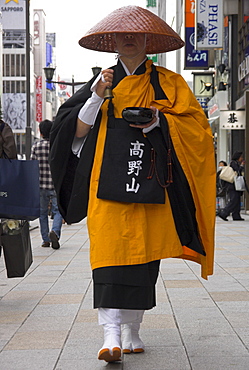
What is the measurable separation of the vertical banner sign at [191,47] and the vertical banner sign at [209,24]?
16.0ft

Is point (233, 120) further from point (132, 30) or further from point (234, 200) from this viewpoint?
point (132, 30)

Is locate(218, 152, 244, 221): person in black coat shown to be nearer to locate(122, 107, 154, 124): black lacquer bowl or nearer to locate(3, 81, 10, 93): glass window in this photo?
locate(122, 107, 154, 124): black lacquer bowl

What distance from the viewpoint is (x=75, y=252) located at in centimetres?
1053

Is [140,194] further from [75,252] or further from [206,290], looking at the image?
[75,252]

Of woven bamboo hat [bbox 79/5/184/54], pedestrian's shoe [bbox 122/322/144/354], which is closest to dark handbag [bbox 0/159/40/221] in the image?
woven bamboo hat [bbox 79/5/184/54]

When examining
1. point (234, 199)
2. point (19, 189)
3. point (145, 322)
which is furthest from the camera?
point (234, 199)

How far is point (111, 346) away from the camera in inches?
155

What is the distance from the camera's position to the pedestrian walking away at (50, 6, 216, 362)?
13.1ft

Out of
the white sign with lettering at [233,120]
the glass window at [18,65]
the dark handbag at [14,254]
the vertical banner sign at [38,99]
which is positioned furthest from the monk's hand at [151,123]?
the vertical banner sign at [38,99]

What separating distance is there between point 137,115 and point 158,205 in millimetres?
553

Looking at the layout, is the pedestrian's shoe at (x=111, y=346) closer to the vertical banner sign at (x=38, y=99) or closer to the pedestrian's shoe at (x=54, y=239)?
the pedestrian's shoe at (x=54, y=239)

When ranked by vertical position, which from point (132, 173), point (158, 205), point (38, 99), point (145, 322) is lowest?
point (145, 322)

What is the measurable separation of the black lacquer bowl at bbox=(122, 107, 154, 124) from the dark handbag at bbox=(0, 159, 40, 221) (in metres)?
2.37

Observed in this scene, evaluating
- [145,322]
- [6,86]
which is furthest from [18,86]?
[145,322]
